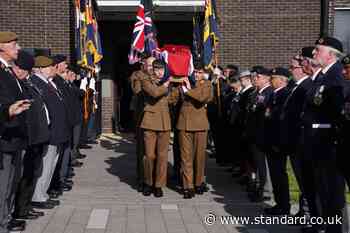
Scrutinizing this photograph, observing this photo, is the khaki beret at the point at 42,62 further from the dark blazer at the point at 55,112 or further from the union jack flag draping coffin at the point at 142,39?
the union jack flag draping coffin at the point at 142,39

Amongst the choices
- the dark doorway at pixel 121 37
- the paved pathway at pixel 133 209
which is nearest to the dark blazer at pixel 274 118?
the paved pathway at pixel 133 209

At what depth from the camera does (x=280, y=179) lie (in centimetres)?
764

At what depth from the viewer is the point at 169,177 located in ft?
35.2

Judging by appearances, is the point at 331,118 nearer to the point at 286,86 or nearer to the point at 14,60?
the point at 286,86

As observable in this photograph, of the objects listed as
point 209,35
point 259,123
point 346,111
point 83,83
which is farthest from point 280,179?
point 83,83

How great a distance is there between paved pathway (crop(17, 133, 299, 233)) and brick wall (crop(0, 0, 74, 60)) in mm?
4711

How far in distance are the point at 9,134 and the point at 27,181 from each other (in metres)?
1.32

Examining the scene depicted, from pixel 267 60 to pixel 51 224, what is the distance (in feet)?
30.2

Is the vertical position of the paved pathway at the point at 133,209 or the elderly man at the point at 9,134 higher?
the elderly man at the point at 9,134

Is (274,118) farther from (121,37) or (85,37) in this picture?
(121,37)

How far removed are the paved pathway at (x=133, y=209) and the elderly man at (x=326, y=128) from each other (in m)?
1.20

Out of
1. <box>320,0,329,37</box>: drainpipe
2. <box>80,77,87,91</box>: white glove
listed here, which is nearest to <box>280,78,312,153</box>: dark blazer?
<box>80,77,87,91</box>: white glove

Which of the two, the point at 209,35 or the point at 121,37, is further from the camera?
the point at 121,37

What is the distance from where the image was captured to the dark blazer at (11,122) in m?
6.00
